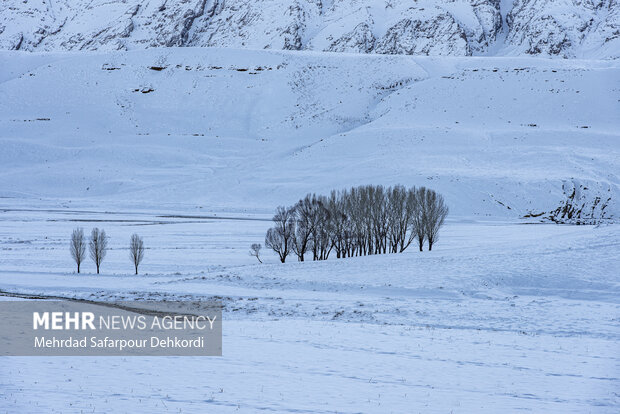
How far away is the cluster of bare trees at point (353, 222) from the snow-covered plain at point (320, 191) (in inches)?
134

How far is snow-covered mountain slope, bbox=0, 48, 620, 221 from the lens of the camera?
266 ft

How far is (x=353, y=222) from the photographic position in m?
A: 45.5

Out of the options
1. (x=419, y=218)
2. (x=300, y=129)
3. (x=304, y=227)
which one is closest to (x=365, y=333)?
(x=304, y=227)

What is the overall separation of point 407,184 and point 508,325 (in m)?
53.2

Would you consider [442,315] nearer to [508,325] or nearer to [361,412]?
[508,325]

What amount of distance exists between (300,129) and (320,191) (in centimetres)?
4511

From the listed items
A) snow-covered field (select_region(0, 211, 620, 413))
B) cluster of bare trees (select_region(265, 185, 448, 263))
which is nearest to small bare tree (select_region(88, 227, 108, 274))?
snow-covered field (select_region(0, 211, 620, 413))

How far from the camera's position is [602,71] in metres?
124

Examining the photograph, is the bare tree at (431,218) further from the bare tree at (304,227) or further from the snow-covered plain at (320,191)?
the bare tree at (304,227)

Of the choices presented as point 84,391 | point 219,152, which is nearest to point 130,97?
point 219,152

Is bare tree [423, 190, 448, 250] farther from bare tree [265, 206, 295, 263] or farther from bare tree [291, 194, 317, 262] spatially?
bare tree [265, 206, 295, 263]

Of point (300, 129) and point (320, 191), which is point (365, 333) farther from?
point (300, 129)

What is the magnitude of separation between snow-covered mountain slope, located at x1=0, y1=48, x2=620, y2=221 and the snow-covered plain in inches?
22.7

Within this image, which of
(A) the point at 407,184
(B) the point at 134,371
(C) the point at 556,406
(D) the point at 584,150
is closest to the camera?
(C) the point at 556,406
